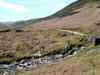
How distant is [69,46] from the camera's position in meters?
59.1

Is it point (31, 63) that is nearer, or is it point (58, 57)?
point (31, 63)

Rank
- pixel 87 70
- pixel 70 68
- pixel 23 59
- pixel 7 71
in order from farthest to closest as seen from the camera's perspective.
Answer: pixel 23 59 → pixel 7 71 → pixel 70 68 → pixel 87 70

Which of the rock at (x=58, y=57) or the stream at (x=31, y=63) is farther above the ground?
the rock at (x=58, y=57)

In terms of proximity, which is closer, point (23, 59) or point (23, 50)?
point (23, 59)

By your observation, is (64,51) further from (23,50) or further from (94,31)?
(94,31)

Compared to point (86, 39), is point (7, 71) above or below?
below

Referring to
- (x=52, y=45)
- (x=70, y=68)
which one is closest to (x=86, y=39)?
(x=52, y=45)

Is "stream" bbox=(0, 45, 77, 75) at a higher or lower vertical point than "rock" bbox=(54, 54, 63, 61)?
lower

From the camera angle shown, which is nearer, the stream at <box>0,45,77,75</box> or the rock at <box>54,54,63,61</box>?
the stream at <box>0,45,77,75</box>

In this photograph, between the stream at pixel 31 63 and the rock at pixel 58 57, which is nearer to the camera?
the stream at pixel 31 63

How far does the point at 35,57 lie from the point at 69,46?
10.0 m

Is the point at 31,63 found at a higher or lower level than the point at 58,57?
lower

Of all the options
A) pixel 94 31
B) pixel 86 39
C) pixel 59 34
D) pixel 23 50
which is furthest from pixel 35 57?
pixel 94 31

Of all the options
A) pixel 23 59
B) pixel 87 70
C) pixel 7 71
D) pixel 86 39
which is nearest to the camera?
pixel 87 70
